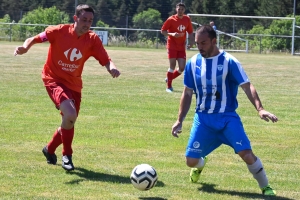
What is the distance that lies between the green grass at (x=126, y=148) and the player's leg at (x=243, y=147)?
0.18 meters

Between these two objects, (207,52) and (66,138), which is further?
(66,138)

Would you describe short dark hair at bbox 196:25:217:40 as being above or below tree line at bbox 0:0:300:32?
above

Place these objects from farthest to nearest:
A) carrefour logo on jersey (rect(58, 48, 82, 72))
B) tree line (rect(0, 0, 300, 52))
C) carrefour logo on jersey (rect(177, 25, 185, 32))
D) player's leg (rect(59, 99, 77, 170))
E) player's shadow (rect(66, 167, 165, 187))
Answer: tree line (rect(0, 0, 300, 52)), carrefour logo on jersey (rect(177, 25, 185, 32)), carrefour logo on jersey (rect(58, 48, 82, 72)), player's leg (rect(59, 99, 77, 170)), player's shadow (rect(66, 167, 165, 187))

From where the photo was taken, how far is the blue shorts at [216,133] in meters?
5.87

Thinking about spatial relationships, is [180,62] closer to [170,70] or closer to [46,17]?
[170,70]

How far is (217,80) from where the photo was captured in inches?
235

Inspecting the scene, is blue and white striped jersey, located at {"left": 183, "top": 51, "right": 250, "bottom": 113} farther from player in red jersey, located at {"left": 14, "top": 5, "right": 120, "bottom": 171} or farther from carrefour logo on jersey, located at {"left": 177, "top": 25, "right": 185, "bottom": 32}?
carrefour logo on jersey, located at {"left": 177, "top": 25, "right": 185, "bottom": 32}

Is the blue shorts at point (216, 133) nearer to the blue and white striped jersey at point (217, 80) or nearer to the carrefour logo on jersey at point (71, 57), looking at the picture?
the blue and white striped jersey at point (217, 80)

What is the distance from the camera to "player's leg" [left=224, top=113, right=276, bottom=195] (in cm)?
585

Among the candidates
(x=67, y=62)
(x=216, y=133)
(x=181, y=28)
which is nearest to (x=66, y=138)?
(x=67, y=62)

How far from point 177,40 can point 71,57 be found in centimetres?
824

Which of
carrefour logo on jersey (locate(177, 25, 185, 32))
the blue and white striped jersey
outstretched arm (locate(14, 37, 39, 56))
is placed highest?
outstretched arm (locate(14, 37, 39, 56))

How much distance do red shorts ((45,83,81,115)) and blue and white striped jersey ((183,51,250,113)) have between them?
1.53 meters

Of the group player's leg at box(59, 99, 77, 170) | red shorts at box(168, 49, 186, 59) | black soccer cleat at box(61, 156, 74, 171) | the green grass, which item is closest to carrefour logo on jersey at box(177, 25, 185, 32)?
red shorts at box(168, 49, 186, 59)
